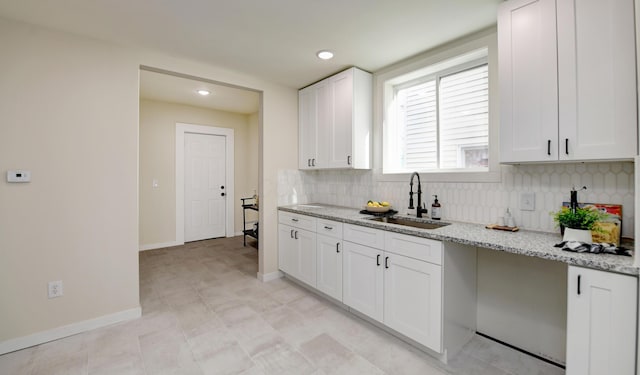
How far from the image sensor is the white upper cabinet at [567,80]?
56.7 inches

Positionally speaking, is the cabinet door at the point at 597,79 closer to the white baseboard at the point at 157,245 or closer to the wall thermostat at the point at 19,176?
the wall thermostat at the point at 19,176

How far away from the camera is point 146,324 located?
2.43 m

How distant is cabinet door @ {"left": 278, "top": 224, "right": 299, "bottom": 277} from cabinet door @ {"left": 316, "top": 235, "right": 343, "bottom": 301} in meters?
0.43

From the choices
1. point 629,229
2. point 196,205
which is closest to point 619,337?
point 629,229

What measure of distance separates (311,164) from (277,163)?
43cm

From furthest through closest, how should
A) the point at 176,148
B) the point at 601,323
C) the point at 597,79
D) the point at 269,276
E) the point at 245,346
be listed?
the point at 176,148
the point at 269,276
the point at 245,346
the point at 597,79
the point at 601,323

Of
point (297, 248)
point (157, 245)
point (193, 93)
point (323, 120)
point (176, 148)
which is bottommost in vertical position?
point (157, 245)

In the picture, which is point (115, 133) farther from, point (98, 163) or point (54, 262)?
point (54, 262)

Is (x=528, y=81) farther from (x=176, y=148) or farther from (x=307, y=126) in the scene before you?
(x=176, y=148)

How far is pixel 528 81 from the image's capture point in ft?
5.78

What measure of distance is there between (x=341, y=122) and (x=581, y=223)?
7.04 ft

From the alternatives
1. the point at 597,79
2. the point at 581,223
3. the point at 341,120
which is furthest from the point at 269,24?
the point at 581,223

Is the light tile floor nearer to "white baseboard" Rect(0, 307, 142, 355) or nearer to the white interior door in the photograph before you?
"white baseboard" Rect(0, 307, 142, 355)

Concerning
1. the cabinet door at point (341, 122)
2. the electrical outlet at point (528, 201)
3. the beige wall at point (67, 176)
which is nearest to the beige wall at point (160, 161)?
the beige wall at point (67, 176)
